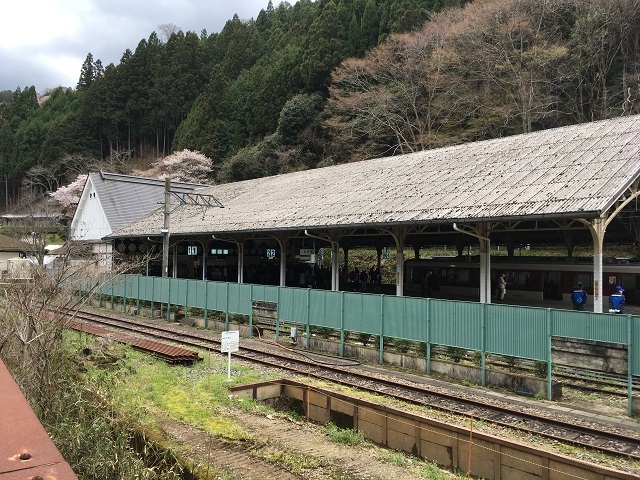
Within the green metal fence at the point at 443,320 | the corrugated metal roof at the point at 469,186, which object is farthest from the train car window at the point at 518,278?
the green metal fence at the point at 443,320

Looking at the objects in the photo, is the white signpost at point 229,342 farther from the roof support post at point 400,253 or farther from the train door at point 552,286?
the train door at point 552,286

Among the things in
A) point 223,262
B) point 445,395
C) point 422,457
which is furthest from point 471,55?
point 422,457

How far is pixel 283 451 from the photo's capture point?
23.7 feet

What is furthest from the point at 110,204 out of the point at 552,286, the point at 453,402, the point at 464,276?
the point at 453,402

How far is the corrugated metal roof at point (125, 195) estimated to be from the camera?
3497cm

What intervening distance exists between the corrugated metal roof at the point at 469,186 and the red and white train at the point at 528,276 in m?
3.47

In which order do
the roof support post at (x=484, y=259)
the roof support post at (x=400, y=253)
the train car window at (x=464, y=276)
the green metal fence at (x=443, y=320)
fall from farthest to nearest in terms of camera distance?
the train car window at (x=464, y=276), the roof support post at (x=400, y=253), the roof support post at (x=484, y=259), the green metal fence at (x=443, y=320)

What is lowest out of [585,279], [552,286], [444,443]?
[444,443]

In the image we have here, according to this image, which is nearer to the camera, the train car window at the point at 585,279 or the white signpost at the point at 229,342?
the white signpost at the point at 229,342

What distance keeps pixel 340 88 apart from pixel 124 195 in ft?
58.4

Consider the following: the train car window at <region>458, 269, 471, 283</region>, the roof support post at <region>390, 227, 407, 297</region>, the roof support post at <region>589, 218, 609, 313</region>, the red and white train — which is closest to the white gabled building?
the red and white train

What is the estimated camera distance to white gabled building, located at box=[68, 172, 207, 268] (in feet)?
114

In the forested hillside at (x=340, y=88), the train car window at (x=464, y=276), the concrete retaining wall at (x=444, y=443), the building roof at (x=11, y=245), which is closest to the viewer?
the concrete retaining wall at (x=444, y=443)

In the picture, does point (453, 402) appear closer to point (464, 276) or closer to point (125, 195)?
point (464, 276)
